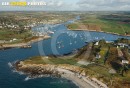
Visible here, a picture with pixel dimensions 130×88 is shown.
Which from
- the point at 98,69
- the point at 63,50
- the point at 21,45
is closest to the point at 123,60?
the point at 98,69

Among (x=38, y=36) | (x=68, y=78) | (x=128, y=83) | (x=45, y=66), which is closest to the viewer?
(x=128, y=83)

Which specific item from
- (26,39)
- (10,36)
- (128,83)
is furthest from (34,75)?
(10,36)

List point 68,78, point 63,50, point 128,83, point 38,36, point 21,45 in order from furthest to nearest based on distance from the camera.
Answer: point 38,36
point 21,45
point 63,50
point 68,78
point 128,83

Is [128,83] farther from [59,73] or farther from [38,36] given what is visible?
[38,36]

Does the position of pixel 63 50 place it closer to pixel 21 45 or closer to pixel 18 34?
pixel 21 45

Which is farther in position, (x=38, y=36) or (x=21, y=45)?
(x=38, y=36)

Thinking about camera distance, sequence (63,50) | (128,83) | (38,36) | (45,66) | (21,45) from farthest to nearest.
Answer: (38,36), (21,45), (63,50), (45,66), (128,83)
